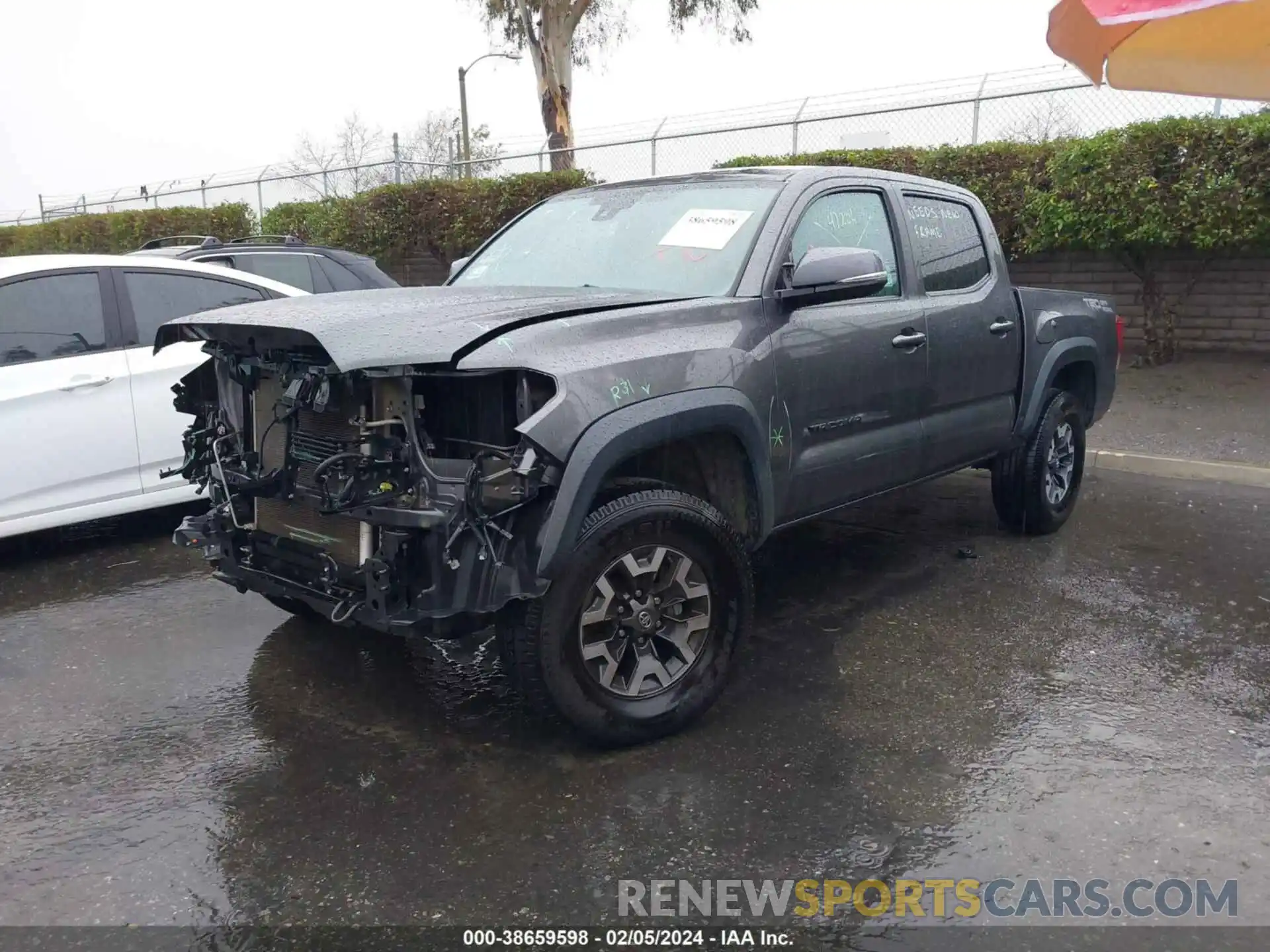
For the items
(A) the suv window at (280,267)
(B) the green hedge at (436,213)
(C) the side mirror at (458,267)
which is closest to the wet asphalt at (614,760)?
(C) the side mirror at (458,267)

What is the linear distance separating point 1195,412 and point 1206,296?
2.27 meters

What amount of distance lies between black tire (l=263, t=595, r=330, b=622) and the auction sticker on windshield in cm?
215

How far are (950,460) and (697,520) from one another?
2112 millimetres

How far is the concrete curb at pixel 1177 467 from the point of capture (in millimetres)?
7473

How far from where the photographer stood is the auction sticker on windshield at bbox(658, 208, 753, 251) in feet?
14.0

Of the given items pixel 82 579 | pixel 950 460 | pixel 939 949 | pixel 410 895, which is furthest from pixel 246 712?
pixel 950 460

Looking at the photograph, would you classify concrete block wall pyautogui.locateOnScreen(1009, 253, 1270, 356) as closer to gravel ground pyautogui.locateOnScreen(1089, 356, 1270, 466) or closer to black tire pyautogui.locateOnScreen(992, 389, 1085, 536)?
gravel ground pyautogui.locateOnScreen(1089, 356, 1270, 466)

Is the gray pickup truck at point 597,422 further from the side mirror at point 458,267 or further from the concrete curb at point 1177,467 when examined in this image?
the concrete curb at point 1177,467

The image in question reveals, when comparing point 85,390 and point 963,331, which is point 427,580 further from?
point 85,390

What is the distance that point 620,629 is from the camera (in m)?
Answer: 3.55

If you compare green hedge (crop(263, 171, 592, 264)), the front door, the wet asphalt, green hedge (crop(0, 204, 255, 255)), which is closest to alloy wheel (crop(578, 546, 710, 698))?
the wet asphalt

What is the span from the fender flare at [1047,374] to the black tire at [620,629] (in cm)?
260

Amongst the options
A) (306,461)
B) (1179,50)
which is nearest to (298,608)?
(306,461)

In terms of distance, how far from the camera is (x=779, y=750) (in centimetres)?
360
